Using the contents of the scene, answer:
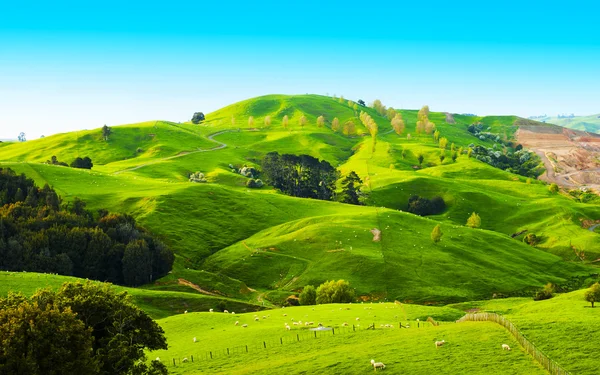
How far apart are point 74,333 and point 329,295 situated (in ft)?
179

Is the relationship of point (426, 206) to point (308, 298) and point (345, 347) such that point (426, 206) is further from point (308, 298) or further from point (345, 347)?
point (345, 347)

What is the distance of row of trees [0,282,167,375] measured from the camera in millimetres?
32188

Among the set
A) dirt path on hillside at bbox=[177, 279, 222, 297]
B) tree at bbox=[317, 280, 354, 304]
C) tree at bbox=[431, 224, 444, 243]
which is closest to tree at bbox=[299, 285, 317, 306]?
tree at bbox=[317, 280, 354, 304]

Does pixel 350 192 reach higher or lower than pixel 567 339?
lower

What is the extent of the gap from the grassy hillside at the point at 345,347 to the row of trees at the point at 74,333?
780 centimetres

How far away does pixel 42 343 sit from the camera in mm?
32750

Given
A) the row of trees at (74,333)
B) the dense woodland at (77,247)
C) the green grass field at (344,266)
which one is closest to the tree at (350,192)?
the green grass field at (344,266)

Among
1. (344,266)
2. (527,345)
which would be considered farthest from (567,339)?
(344,266)

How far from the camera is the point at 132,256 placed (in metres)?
102

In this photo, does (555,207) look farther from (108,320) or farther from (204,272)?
(108,320)

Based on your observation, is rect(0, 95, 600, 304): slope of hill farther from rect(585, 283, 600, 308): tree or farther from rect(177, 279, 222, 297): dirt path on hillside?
rect(585, 283, 600, 308): tree

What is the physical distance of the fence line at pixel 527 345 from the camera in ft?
107

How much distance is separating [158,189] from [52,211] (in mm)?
43018

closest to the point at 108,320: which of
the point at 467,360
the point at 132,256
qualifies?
the point at 467,360
